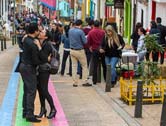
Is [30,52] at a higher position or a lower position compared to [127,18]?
lower

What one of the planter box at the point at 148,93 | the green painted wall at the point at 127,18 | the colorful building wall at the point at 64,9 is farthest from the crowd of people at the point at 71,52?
the colorful building wall at the point at 64,9

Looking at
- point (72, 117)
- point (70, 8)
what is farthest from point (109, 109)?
point (70, 8)

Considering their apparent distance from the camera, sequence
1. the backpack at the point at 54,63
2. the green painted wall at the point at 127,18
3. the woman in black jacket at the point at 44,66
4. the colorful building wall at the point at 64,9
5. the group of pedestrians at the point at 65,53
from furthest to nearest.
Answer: the colorful building wall at the point at 64,9, the green painted wall at the point at 127,18, the backpack at the point at 54,63, the woman in black jacket at the point at 44,66, the group of pedestrians at the point at 65,53

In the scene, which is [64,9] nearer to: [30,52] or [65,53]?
[65,53]

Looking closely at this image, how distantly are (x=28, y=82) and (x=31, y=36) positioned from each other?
0.85 metres

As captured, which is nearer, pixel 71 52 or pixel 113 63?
pixel 113 63

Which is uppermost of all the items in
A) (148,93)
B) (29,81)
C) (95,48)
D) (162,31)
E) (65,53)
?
(162,31)

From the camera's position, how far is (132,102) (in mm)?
11789

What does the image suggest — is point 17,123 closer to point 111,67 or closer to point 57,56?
point 57,56

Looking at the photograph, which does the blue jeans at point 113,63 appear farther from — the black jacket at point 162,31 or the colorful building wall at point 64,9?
the colorful building wall at point 64,9

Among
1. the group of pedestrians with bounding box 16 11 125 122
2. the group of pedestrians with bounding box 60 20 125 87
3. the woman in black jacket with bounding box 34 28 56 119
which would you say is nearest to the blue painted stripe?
the group of pedestrians with bounding box 16 11 125 122

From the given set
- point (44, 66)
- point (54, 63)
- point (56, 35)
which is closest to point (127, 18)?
point (56, 35)

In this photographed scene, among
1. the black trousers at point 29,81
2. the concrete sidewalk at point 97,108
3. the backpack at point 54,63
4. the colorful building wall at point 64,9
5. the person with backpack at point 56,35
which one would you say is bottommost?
the concrete sidewalk at point 97,108

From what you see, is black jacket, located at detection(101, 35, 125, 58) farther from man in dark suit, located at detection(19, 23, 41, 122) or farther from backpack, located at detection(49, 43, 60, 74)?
man in dark suit, located at detection(19, 23, 41, 122)
